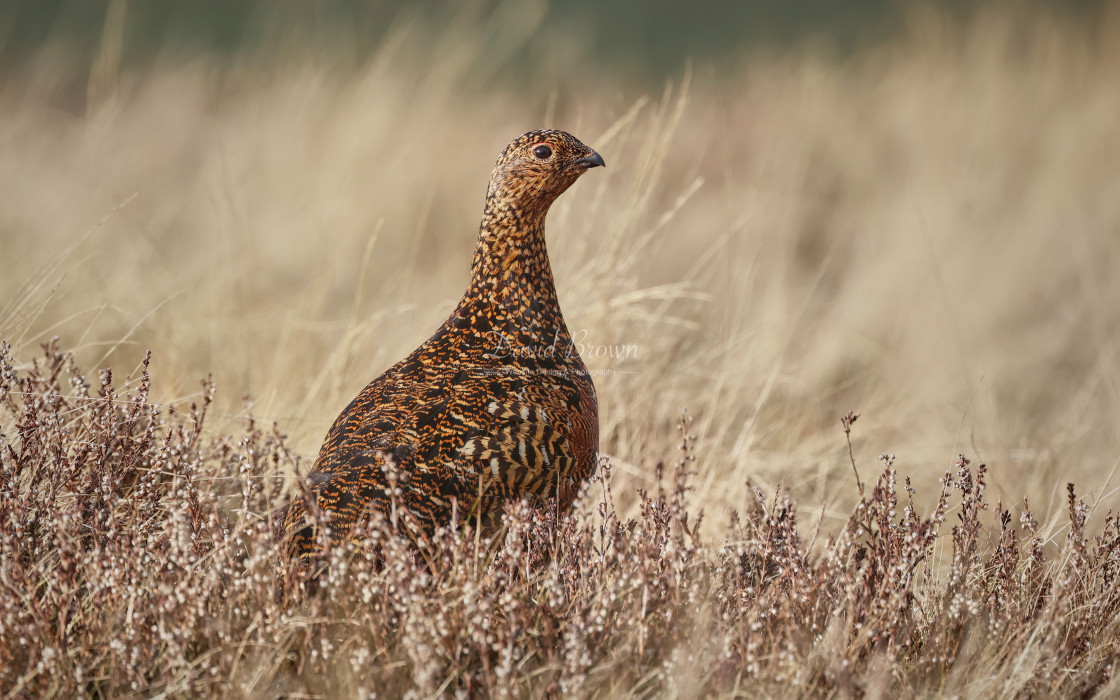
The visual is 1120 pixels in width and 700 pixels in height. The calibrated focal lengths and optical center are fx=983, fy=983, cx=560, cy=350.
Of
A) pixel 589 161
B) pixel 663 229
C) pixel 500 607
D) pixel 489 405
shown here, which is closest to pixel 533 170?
pixel 589 161

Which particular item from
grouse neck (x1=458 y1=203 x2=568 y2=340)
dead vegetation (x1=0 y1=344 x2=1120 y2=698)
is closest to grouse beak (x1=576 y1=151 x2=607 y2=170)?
grouse neck (x1=458 y1=203 x2=568 y2=340)

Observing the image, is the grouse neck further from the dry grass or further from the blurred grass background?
the blurred grass background

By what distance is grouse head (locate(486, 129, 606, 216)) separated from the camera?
3373 mm

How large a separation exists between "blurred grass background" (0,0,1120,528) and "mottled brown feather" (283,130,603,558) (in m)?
0.73

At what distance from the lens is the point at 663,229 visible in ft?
26.3

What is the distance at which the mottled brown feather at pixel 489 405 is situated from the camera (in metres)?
2.61

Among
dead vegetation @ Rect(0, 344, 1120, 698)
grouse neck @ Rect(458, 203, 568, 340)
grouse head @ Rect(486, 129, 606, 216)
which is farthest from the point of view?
grouse head @ Rect(486, 129, 606, 216)

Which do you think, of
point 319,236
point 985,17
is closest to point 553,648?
point 319,236

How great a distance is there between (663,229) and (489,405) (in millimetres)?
5453

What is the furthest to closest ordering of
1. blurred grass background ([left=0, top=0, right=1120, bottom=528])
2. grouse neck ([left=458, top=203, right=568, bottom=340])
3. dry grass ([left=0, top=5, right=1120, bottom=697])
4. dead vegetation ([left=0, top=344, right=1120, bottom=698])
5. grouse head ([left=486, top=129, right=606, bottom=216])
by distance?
blurred grass background ([left=0, top=0, right=1120, bottom=528]) → grouse head ([left=486, top=129, right=606, bottom=216]) → grouse neck ([left=458, top=203, right=568, bottom=340]) → dry grass ([left=0, top=5, right=1120, bottom=697]) → dead vegetation ([left=0, top=344, right=1120, bottom=698])

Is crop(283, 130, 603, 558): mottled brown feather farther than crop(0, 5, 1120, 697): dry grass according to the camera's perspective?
Yes

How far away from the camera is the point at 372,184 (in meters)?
6.77

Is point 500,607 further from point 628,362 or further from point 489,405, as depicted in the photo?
point 628,362

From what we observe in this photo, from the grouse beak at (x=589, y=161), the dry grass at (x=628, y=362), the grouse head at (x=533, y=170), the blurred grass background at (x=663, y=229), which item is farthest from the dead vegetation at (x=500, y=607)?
the grouse beak at (x=589, y=161)
